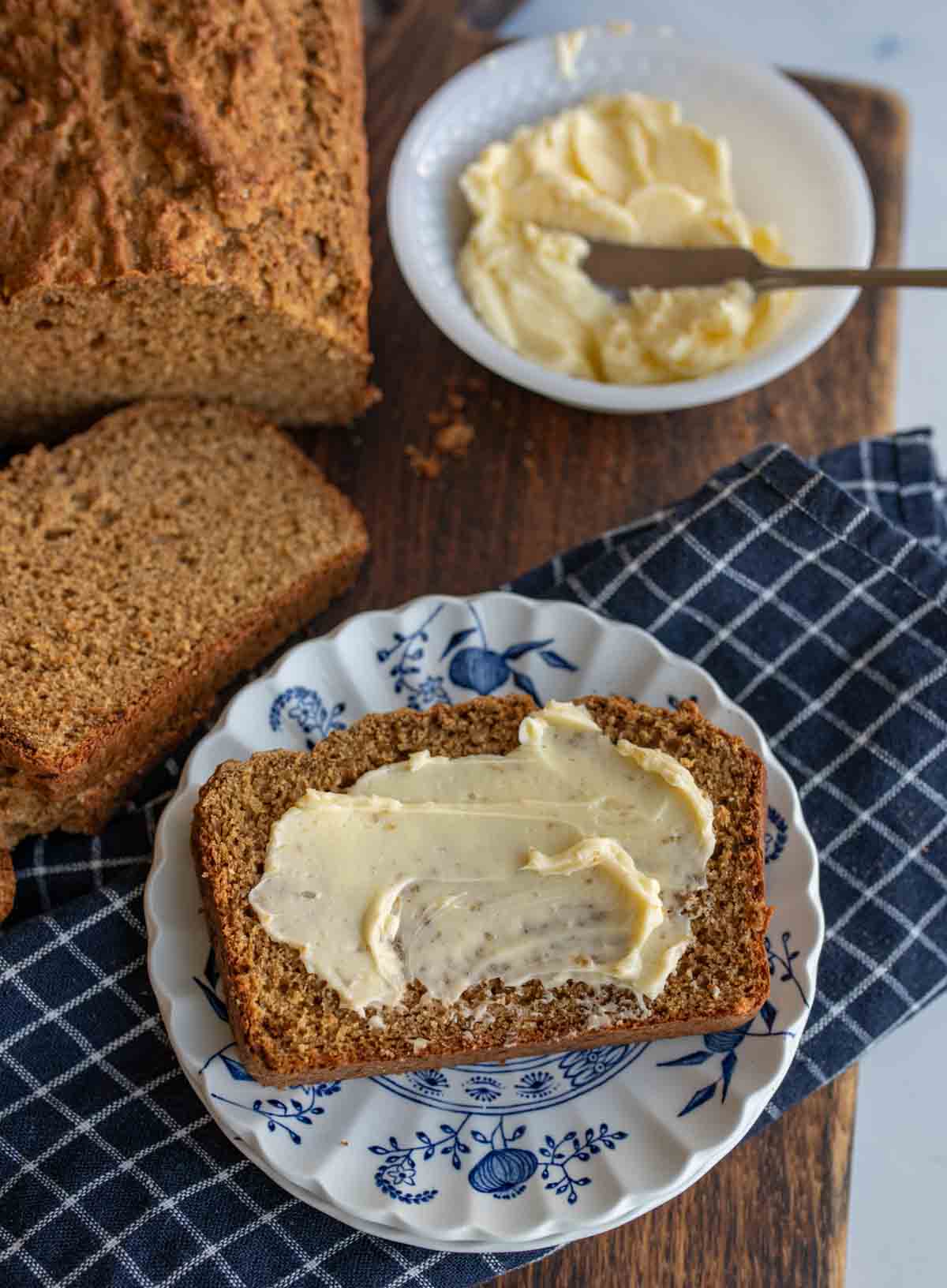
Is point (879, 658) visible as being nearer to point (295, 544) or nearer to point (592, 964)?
point (592, 964)

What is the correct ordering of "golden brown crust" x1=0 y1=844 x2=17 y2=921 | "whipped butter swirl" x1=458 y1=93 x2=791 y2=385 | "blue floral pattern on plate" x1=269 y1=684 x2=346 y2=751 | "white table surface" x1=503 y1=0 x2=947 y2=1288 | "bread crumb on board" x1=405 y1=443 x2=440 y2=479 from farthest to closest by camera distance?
"bread crumb on board" x1=405 y1=443 x2=440 y2=479
"whipped butter swirl" x1=458 y1=93 x2=791 y2=385
"white table surface" x1=503 y1=0 x2=947 y2=1288
"blue floral pattern on plate" x1=269 y1=684 x2=346 y2=751
"golden brown crust" x1=0 y1=844 x2=17 y2=921

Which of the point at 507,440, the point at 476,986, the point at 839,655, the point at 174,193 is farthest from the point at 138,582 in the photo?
the point at 839,655

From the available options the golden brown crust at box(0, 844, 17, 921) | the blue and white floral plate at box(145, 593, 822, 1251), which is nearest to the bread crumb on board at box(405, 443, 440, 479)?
the blue and white floral plate at box(145, 593, 822, 1251)

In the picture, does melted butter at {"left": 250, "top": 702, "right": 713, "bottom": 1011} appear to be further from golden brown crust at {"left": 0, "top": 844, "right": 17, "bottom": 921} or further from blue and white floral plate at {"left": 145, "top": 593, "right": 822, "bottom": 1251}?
golden brown crust at {"left": 0, "top": 844, "right": 17, "bottom": 921}

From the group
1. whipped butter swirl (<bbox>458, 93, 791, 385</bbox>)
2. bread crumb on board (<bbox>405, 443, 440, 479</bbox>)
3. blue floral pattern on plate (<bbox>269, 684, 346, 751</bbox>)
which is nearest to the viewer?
blue floral pattern on plate (<bbox>269, 684, 346, 751</bbox>)

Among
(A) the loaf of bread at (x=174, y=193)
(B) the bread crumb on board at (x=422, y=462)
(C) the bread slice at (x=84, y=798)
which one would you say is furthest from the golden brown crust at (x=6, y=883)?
(B) the bread crumb on board at (x=422, y=462)

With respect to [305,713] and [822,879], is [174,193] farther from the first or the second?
[822,879]
